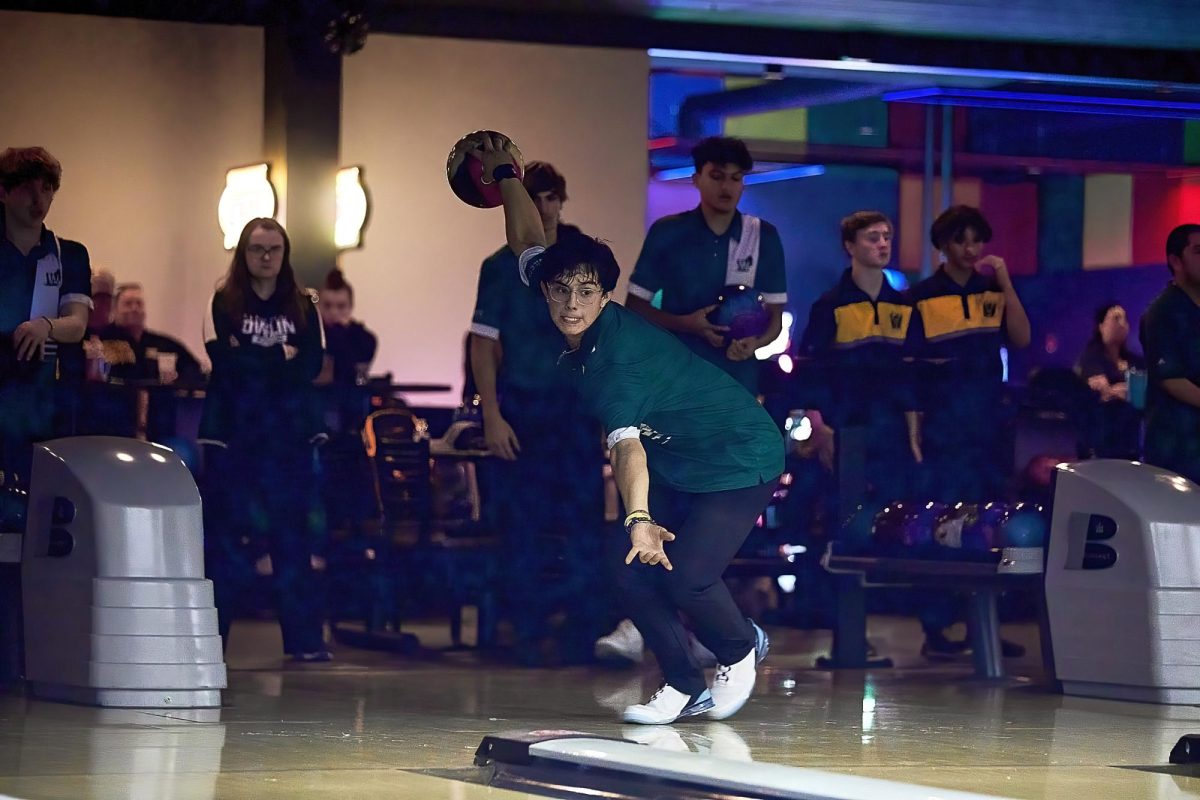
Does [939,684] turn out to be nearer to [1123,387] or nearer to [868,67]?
[1123,387]

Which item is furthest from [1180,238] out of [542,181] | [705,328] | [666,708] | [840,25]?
[840,25]

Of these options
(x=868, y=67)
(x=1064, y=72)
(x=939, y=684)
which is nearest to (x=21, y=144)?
(x=868, y=67)

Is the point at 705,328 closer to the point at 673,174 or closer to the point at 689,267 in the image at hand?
the point at 689,267

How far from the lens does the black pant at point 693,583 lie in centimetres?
547

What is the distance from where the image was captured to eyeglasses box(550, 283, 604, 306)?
5.12 meters

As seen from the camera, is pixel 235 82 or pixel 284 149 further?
pixel 235 82

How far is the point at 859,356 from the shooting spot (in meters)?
7.68

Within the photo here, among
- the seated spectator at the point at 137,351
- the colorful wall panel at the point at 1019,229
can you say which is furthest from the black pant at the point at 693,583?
the colorful wall panel at the point at 1019,229

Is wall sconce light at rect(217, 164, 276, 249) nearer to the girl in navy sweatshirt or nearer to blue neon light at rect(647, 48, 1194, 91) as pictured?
blue neon light at rect(647, 48, 1194, 91)

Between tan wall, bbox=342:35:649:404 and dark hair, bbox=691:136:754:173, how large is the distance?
20.0ft

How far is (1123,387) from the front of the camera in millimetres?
10688

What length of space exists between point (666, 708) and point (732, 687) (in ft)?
0.74

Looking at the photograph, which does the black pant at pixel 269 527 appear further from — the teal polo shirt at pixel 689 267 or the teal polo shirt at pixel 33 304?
the teal polo shirt at pixel 689 267

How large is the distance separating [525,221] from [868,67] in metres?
6.85
